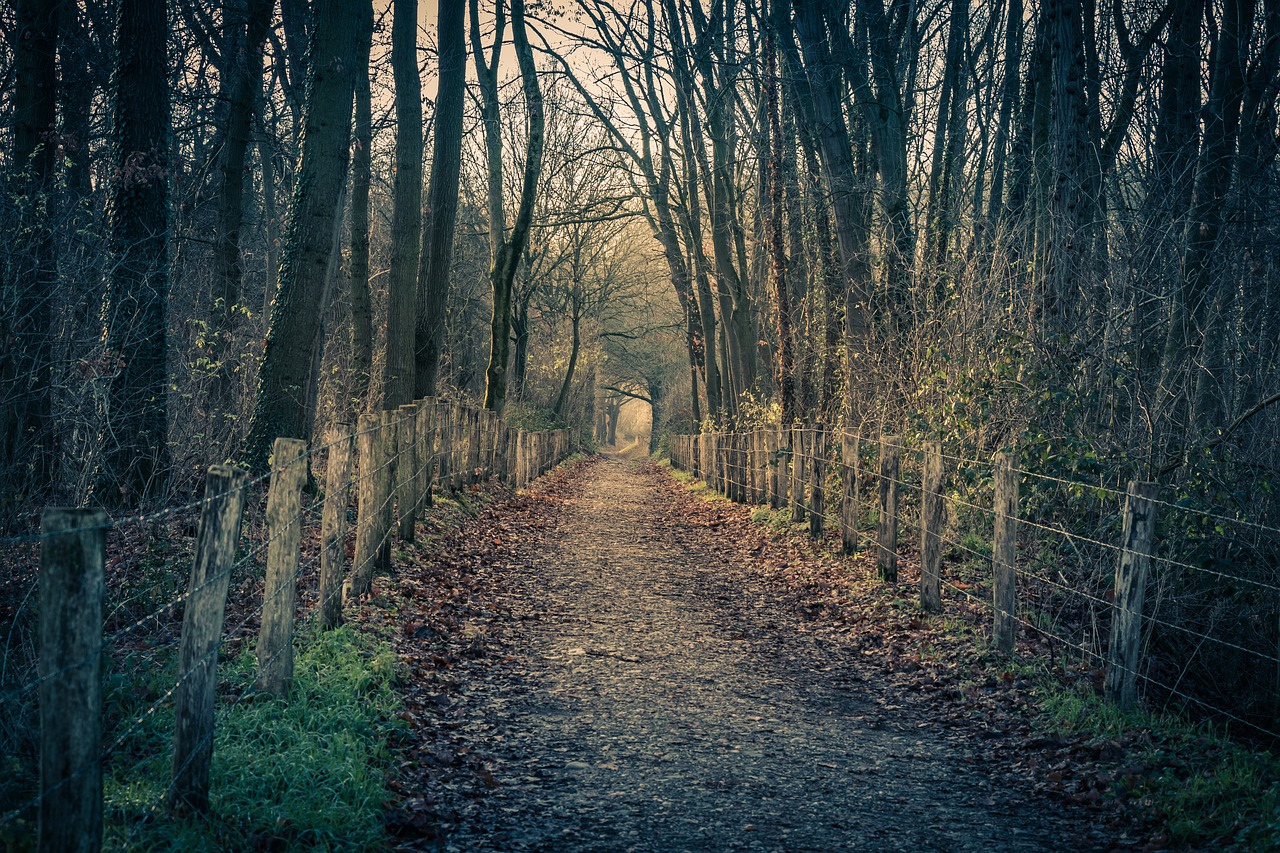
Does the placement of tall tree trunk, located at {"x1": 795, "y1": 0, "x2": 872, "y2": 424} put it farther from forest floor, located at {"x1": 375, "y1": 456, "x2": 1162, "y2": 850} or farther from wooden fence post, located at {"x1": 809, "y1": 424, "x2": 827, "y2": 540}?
forest floor, located at {"x1": 375, "y1": 456, "x2": 1162, "y2": 850}

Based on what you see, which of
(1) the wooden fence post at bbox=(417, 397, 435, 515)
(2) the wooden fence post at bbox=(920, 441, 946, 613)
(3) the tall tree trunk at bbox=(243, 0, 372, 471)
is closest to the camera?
(2) the wooden fence post at bbox=(920, 441, 946, 613)

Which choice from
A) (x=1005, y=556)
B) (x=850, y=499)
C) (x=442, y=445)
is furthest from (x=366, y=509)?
(x=442, y=445)

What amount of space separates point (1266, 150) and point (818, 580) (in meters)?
7.83

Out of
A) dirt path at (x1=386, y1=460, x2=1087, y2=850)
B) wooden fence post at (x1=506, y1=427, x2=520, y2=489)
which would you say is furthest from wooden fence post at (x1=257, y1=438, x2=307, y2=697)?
wooden fence post at (x1=506, y1=427, x2=520, y2=489)

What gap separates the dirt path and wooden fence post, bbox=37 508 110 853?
1652mm

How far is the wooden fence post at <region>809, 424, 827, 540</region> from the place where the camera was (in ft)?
41.5

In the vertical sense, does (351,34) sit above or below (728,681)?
above

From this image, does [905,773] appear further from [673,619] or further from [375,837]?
[673,619]

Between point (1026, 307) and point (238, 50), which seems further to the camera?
point (238, 50)

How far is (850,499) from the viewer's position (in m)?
11.1

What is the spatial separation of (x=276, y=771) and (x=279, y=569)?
1314mm

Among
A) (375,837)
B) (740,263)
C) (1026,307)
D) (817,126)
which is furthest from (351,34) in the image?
(740,263)

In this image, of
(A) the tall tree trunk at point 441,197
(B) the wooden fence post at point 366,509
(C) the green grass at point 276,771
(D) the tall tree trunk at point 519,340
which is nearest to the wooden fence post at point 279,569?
(C) the green grass at point 276,771

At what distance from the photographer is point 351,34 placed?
10344 millimetres
